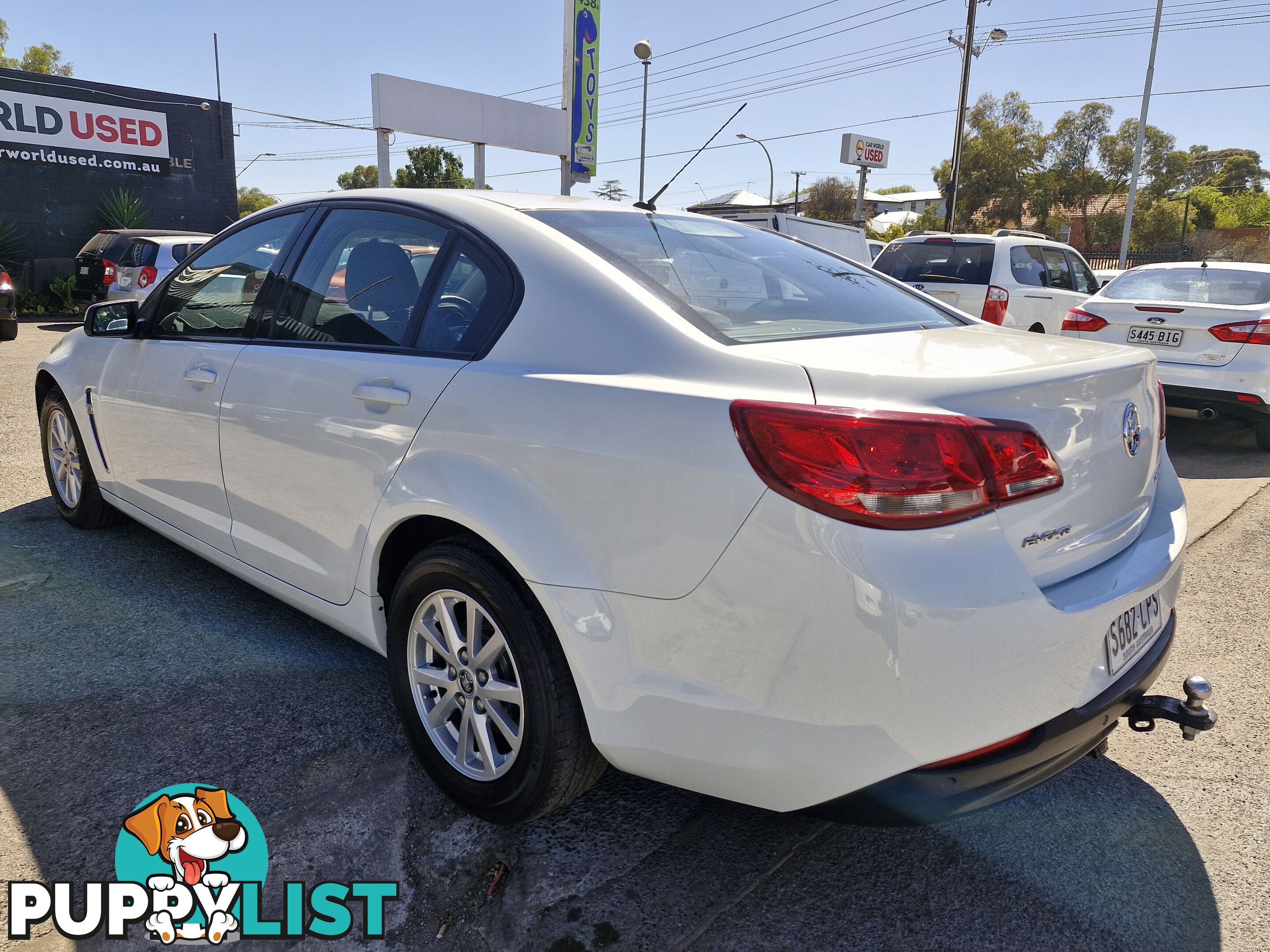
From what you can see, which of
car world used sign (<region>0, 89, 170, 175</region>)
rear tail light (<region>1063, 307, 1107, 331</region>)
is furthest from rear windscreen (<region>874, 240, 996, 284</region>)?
car world used sign (<region>0, 89, 170, 175</region>)

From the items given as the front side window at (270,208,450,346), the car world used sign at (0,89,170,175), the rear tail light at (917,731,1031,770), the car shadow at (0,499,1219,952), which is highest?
the car world used sign at (0,89,170,175)

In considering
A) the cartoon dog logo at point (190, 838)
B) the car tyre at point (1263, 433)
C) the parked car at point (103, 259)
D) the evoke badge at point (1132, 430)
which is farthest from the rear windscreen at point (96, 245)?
the evoke badge at point (1132, 430)

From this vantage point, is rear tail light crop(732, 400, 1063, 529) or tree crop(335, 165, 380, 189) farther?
tree crop(335, 165, 380, 189)

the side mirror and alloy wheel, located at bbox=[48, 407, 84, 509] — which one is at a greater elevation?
the side mirror

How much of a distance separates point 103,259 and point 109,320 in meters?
14.2

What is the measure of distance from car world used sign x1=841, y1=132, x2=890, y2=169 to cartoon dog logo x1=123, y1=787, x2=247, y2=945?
111 ft

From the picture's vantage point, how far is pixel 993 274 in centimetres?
910

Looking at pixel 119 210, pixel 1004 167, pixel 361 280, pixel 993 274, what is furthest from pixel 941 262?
pixel 1004 167

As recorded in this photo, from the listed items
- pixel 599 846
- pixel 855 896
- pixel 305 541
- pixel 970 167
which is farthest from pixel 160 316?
pixel 970 167

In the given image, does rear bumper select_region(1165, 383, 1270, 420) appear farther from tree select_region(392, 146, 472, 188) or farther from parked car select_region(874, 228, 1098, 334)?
tree select_region(392, 146, 472, 188)

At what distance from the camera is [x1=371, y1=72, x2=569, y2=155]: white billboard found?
18000 millimetres

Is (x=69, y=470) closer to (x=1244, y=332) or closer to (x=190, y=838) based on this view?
(x=190, y=838)

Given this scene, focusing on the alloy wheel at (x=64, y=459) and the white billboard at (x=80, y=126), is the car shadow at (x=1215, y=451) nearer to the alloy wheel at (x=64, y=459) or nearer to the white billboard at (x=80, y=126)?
the alloy wheel at (x=64, y=459)

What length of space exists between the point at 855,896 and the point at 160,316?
329 cm
